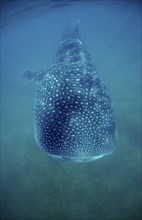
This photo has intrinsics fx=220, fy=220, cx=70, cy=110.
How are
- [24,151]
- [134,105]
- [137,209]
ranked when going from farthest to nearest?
[134,105] → [24,151] → [137,209]

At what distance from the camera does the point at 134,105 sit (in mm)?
14391

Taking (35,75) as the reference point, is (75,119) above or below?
below

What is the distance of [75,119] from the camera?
155 inches

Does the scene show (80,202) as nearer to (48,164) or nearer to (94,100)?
(48,164)

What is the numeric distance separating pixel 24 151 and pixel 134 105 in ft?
25.0

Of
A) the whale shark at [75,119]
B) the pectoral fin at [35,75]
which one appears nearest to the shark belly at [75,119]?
the whale shark at [75,119]

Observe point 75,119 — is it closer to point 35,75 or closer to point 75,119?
point 75,119

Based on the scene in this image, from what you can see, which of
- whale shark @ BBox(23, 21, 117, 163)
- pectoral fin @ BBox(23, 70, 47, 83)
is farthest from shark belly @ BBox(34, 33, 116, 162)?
pectoral fin @ BBox(23, 70, 47, 83)

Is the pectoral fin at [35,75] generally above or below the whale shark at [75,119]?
above

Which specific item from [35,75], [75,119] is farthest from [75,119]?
[35,75]

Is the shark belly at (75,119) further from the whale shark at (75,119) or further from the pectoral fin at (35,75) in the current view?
the pectoral fin at (35,75)

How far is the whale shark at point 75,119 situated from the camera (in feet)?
12.5

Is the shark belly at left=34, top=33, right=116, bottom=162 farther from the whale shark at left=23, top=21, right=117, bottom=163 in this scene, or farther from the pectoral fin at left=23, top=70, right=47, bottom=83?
the pectoral fin at left=23, top=70, right=47, bottom=83

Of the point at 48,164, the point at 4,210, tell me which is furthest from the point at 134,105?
the point at 4,210
